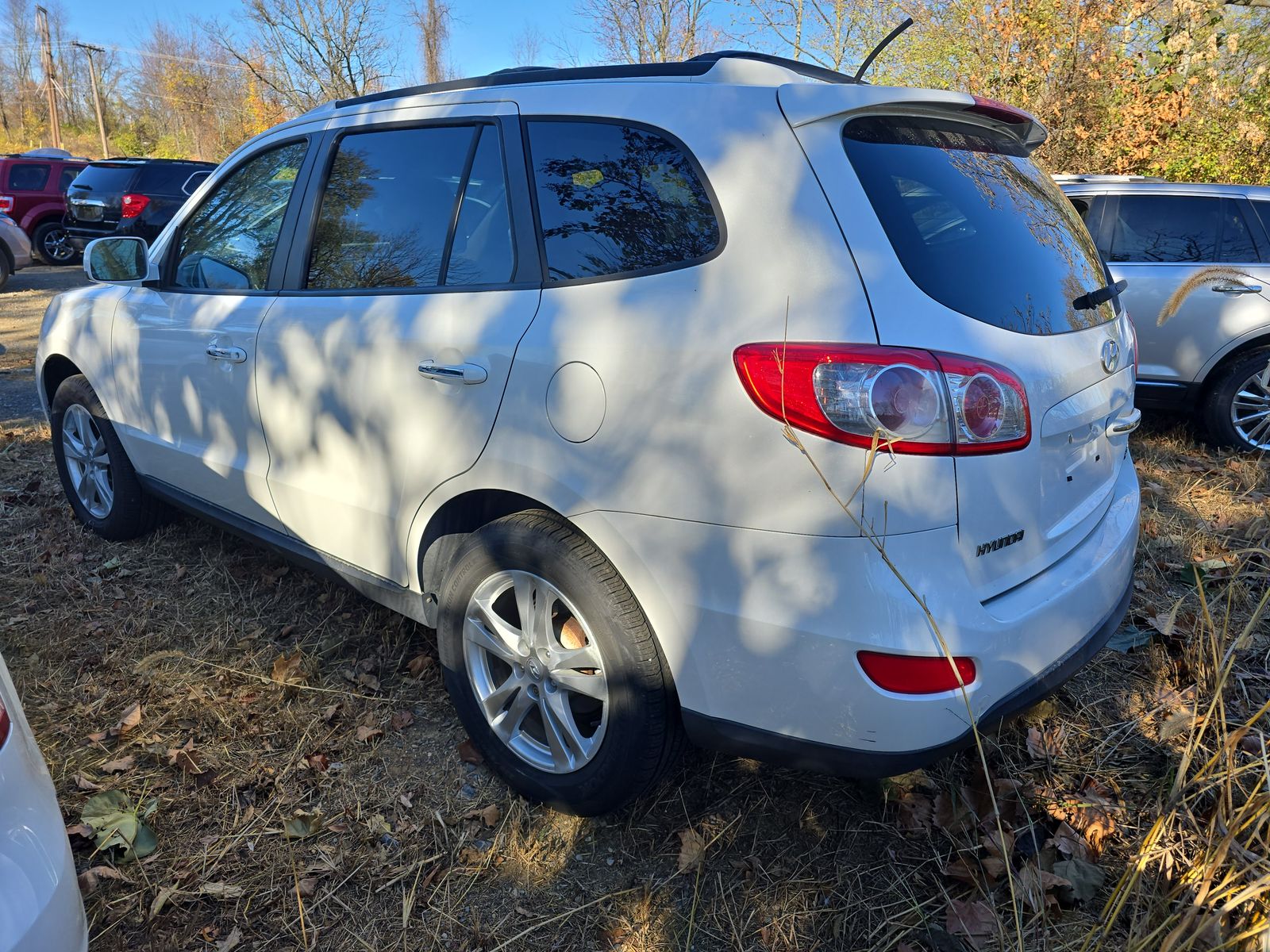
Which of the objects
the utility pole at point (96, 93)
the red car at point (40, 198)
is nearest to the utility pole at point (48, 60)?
the utility pole at point (96, 93)

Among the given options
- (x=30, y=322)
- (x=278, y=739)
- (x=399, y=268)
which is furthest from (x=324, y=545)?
(x=30, y=322)

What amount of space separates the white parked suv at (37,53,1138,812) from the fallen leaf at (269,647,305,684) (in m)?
0.48

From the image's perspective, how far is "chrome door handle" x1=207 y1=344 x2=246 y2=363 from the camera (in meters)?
3.00

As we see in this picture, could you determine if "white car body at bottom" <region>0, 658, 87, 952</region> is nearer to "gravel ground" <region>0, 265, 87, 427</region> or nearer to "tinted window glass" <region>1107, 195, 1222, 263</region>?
"gravel ground" <region>0, 265, 87, 427</region>

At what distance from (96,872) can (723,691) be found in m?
1.67

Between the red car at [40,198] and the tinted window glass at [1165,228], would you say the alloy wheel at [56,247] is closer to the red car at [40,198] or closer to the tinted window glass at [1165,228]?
the red car at [40,198]

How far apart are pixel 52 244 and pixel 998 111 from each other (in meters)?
18.7

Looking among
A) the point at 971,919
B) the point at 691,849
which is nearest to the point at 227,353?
the point at 691,849

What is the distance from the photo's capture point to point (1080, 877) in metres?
2.13

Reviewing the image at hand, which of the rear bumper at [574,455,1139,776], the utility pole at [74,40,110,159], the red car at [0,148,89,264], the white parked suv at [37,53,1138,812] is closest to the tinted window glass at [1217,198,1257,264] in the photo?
the white parked suv at [37,53,1138,812]

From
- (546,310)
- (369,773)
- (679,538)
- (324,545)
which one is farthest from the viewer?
(324,545)

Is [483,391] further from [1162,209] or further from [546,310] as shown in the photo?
[1162,209]

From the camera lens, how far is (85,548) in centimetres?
414

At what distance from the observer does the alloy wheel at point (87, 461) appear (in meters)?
4.10
